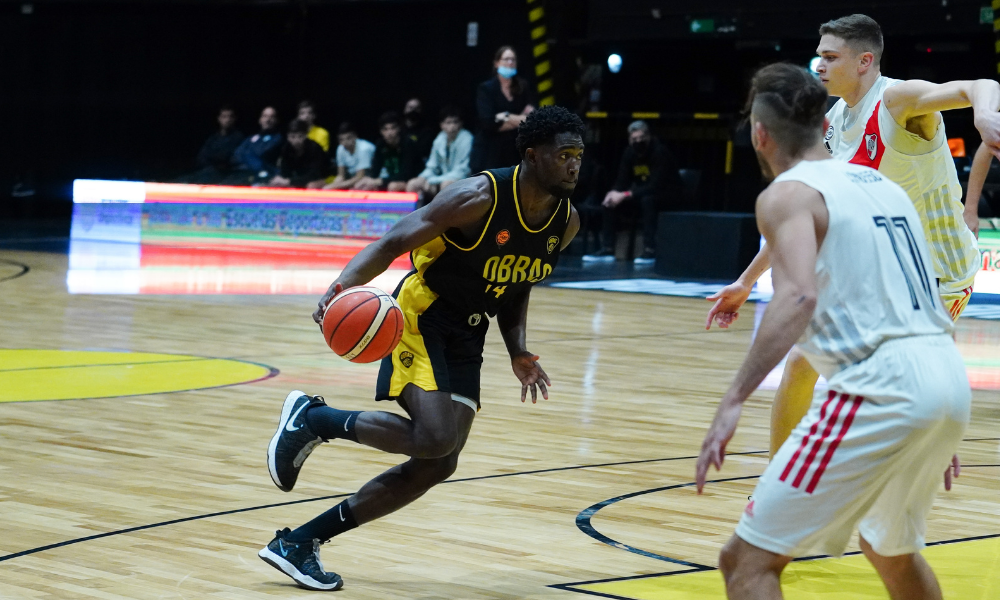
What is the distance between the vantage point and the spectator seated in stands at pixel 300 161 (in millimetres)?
17172

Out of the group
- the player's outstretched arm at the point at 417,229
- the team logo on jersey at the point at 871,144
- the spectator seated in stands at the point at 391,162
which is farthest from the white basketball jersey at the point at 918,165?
the spectator seated in stands at the point at 391,162

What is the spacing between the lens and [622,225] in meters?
17.8

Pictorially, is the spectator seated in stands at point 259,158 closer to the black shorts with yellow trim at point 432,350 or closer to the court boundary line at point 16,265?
the court boundary line at point 16,265

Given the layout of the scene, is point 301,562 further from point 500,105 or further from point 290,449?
point 500,105

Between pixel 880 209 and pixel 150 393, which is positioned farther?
pixel 150 393

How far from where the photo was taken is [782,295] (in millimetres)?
2924

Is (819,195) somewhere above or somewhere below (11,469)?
above

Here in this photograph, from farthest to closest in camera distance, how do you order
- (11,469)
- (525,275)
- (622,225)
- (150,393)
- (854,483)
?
(622,225) < (150,393) < (11,469) < (525,275) < (854,483)

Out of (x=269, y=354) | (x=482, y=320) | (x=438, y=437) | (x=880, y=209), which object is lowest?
(x=269, y=354)

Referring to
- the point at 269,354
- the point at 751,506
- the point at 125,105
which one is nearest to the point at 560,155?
the point at 751,506

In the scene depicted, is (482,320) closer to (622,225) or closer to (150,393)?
(150,393)

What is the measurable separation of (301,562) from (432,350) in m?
0.75

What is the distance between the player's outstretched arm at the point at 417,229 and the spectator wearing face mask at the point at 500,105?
32.5ft

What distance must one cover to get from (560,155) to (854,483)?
5.48 ft
